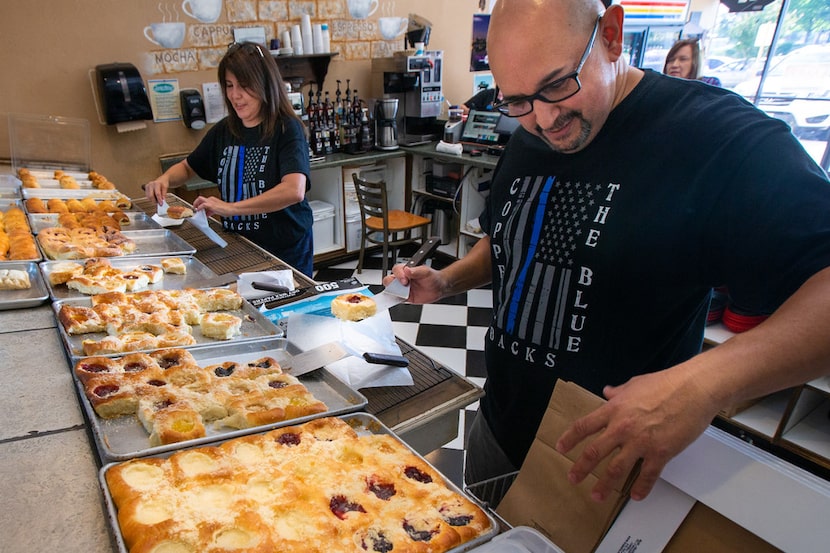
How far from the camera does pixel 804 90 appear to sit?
547 cm

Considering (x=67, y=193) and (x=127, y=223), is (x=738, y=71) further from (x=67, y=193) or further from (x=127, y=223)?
(x=67, y=193)

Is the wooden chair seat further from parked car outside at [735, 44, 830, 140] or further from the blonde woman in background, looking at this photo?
parked car outside at [735, 44, 830, 140]

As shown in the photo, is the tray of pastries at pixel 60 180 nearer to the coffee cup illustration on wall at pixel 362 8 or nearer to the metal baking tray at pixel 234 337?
the metal baking tray at pixel 234 337

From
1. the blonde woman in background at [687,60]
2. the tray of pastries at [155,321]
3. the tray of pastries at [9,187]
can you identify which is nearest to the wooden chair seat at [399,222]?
the blonde woman in background at [687,60]

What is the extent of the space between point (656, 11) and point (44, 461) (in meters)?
6.76

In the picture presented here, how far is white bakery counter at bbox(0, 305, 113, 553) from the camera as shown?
0.87 meters

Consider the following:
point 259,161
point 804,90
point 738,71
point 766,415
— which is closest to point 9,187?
point 259,161

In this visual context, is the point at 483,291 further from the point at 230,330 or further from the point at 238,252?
the point at 230,330

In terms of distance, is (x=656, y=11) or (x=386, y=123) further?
(x=656, y=11)

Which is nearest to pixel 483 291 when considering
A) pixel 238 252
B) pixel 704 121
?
pixel 238 252

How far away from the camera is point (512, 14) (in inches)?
41.4

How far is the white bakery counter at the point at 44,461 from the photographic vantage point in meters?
0.87

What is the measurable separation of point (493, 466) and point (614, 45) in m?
1.12

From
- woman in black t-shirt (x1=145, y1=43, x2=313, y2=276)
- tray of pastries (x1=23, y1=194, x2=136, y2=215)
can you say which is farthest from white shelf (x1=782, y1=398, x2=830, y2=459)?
tray of pastries (x1=23, y1=194, x2=136, y2=215)
